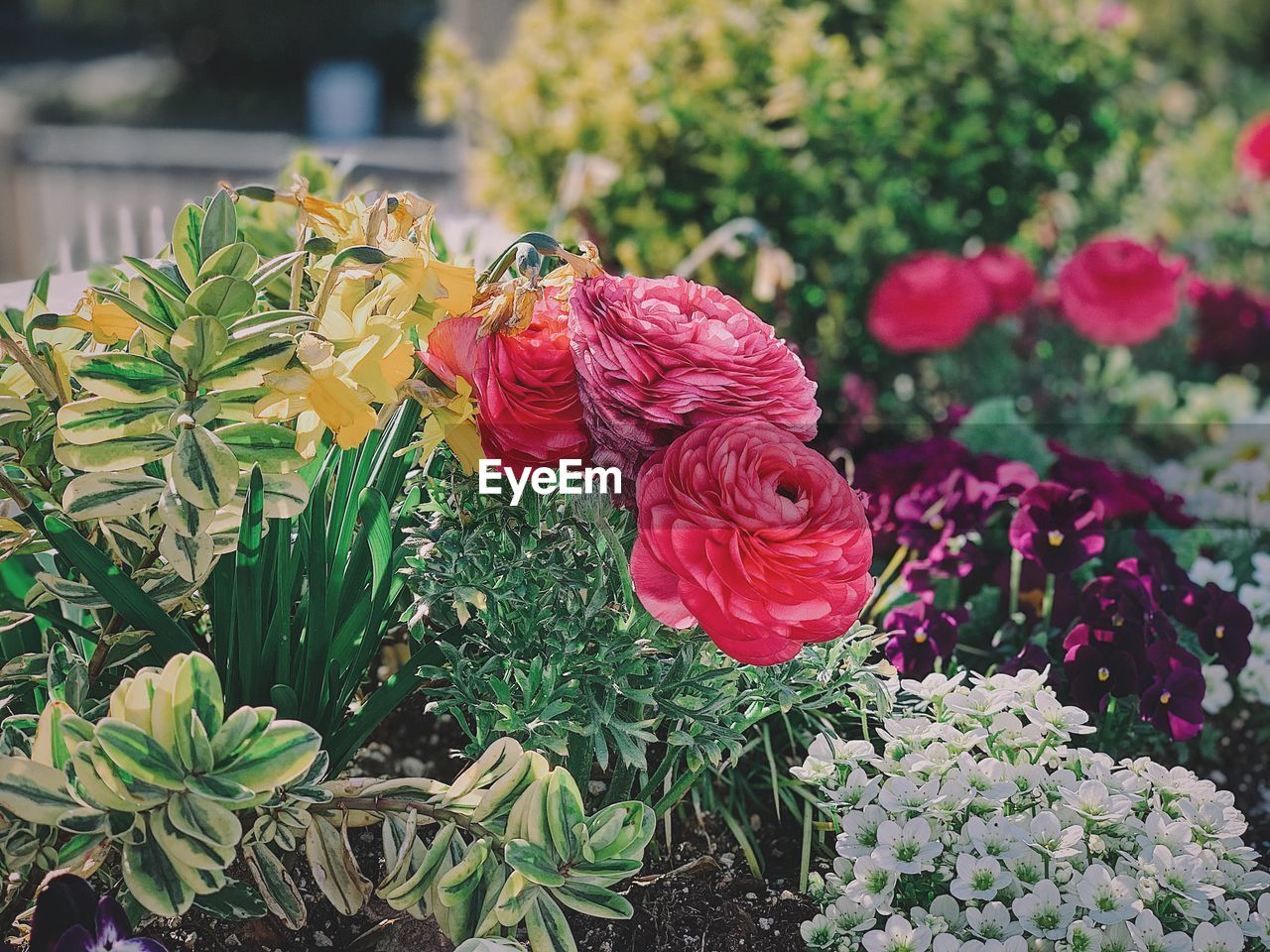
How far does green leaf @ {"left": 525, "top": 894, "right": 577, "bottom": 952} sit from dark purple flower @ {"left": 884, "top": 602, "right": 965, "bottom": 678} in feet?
2.03

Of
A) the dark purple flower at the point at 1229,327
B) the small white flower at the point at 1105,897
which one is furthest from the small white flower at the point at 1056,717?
the dark purple flower at the point at 1229,327

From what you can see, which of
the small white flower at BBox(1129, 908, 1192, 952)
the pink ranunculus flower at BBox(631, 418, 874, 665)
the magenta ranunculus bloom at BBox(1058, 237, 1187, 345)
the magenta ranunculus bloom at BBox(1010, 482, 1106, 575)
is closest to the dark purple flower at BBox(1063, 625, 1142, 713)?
the magenta ranunculus bloom at BBox(1010, 482, 1106, 575)

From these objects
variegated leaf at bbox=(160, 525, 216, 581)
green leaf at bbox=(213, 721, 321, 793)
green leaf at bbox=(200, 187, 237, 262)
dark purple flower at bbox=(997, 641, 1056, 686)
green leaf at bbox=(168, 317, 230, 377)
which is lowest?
dark purple flower at bbox=(997, 641, 1056, 686)

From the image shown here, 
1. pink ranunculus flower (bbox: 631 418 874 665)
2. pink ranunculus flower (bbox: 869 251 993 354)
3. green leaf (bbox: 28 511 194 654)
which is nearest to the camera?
pink ranunculus flower (bbox: 631 418 874 665)

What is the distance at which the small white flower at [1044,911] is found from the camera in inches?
45.4

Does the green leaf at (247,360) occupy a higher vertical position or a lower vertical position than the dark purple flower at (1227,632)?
higher

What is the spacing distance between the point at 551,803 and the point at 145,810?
34 centimetres

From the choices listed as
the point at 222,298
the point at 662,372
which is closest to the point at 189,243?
the point at 222,298

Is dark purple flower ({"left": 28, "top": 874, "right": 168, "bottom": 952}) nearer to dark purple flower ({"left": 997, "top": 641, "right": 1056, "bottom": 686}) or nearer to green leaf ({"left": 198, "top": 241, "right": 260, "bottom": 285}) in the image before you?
green leaf ({"left": 198, "top": 241, "right": 260, "bottom": 285})

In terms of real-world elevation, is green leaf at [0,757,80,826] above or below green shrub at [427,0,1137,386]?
below

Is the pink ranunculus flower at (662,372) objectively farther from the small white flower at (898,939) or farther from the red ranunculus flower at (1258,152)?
the red ranunculus flower at (1258,152)

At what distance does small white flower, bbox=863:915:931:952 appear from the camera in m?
1.15

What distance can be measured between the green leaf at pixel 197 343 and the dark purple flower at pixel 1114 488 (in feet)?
4.11

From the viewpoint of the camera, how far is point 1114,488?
1.85m
